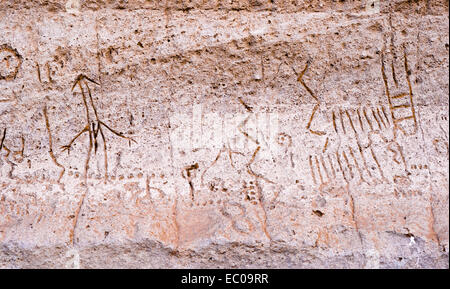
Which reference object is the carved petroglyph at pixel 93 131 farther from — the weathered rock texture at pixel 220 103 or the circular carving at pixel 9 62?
the circular carving at pixel 9 62

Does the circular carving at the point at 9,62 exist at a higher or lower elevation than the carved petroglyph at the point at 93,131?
higher

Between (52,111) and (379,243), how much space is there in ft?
6.25

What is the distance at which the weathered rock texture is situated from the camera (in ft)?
7.57

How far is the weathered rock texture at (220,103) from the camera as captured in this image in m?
2.31

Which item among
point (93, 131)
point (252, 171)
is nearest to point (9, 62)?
point (93, 131)

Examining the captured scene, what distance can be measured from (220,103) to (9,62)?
4.01 feet

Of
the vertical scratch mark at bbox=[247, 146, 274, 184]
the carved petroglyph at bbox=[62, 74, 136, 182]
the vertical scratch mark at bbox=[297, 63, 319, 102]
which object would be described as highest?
the vertical scratch mark at bbox=[297, 63, 319, 102]

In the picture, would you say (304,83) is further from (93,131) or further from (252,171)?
(93,131)

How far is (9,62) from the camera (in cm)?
234

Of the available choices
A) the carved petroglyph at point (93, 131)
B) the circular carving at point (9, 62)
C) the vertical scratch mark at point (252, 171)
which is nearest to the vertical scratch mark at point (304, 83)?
the vertical scratch mark at point (252, 171)

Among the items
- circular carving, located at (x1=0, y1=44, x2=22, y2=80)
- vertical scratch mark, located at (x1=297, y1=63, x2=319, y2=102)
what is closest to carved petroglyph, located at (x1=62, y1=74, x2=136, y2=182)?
circular carving, located at (x1=0, y1=44, x2=22, y2=80)

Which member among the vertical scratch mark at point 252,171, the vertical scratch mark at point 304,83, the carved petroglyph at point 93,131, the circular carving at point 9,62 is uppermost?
the circular carving at point 9,62

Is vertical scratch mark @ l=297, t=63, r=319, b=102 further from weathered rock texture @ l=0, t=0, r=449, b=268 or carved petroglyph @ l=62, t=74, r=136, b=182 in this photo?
carved petroglyph @ l=62, t=74, r=136, b=182

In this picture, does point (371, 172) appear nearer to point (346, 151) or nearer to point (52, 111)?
point (346, 151)
